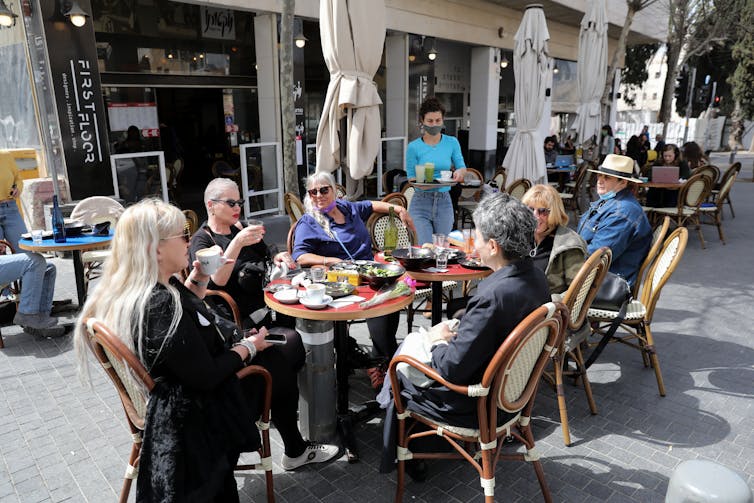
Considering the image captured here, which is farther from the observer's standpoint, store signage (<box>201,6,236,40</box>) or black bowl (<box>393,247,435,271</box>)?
store signage (<box>201,6,236,40</box>)

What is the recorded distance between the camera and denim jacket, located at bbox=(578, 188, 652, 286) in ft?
12.0

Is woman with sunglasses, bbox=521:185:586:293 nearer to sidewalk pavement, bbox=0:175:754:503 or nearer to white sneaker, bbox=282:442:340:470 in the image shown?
sidewalk pavement, bbox=0:175:754:503

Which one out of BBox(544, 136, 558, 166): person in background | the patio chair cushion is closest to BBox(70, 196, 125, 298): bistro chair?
the patio chair cushion

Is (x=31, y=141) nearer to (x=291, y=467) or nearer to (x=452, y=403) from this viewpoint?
(x=291, y=467)

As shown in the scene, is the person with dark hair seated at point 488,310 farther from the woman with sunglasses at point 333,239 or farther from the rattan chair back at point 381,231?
the rattan chair back at point 381,231

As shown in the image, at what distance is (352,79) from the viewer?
14.7ft

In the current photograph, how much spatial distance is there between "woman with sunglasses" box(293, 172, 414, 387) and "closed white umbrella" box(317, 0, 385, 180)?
0.81 meters

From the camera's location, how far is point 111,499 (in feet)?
8.38

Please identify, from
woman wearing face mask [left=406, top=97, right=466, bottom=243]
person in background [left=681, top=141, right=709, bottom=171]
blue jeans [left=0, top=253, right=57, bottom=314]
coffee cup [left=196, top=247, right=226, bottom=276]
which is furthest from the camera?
person in background [left=681, top=141, right=709, bottom=171]

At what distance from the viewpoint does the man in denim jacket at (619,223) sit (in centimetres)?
367

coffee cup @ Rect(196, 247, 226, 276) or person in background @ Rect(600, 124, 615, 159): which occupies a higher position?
person in background @ Rect(600, 124, 615, 159)

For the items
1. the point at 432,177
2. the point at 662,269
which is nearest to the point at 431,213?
the point at 432,177

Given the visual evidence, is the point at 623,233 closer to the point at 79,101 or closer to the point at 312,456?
the point at 312,456

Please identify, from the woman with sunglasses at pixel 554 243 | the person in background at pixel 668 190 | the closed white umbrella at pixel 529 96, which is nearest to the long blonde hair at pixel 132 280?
the woman with sunglasses at pixel 554 243
